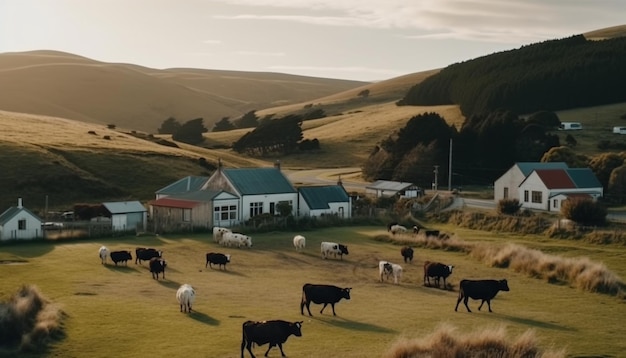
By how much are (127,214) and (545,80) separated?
9401cm

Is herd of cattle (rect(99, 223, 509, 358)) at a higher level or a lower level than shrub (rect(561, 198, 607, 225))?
lower

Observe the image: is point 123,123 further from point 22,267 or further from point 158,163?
point 22,267

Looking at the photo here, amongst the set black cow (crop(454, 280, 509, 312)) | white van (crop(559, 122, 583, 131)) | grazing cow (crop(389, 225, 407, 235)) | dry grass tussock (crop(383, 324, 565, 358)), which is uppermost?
white van (crop(559, 122, 583, 131))

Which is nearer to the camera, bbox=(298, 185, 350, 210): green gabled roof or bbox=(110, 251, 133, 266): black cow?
bbox=(110, 251, 133, 266): black cow

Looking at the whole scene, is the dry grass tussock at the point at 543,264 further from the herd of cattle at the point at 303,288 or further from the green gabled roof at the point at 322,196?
the green gabled roof at the point at 322,196

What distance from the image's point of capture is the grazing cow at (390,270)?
112 feet

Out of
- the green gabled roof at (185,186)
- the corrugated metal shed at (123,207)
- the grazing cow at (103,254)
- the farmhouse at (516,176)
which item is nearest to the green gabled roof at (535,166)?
the farmhouse at (516,176)

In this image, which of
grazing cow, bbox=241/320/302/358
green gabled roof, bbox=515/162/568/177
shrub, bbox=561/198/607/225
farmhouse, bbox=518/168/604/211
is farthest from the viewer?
green gabled roof, bbox=515/162/568/177

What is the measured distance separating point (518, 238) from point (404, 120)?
88.6 metres

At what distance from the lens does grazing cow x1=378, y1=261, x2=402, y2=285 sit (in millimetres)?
34125

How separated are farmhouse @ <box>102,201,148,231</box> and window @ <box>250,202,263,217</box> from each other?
8353 millimetres

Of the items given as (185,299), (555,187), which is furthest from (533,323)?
(555,187)

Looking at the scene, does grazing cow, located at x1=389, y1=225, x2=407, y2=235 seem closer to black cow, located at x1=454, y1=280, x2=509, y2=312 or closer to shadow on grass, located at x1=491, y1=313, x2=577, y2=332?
black cow, located at x1=454, y1=280, x2=509, y2=312

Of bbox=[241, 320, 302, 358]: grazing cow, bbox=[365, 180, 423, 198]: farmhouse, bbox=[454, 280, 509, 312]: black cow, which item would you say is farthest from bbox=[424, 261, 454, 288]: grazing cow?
bbox=[365, 180, 423, 198]: farmhouse
